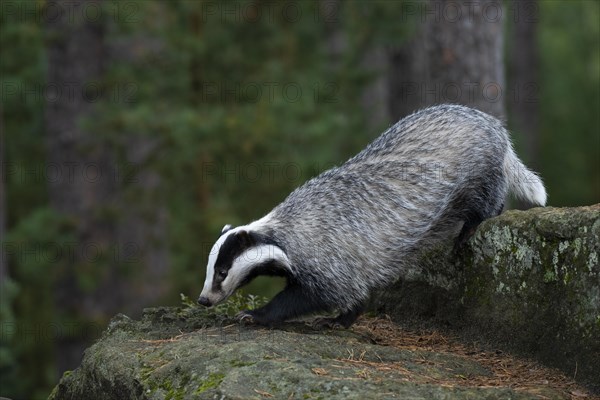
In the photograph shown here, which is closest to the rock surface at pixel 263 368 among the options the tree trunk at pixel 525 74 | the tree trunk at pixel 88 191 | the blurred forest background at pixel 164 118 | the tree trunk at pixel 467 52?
the blurred forest background at pixel 164 118

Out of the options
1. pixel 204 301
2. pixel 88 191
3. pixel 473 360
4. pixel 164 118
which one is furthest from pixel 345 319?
pixel 88 191

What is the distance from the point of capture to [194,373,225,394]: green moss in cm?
495

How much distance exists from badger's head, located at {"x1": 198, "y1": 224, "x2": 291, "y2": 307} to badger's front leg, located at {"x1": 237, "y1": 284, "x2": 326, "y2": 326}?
0.52 feet

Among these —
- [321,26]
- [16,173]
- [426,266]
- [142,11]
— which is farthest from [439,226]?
[321,26]

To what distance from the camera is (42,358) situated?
19969 millimetres

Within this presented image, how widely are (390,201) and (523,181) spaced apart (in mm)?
1311

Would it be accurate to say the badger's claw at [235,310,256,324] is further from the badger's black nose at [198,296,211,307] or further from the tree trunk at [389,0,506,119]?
the tree trunk at [389,0,506,119]

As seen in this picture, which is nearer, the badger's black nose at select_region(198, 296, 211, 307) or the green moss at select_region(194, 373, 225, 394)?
the green moss at select_region(194, 373, 225, 394)

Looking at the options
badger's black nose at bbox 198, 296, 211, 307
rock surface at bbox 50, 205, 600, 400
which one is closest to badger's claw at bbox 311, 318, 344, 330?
rock surface at bbox 50, 205, 600, 400

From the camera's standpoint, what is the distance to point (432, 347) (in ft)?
21.6

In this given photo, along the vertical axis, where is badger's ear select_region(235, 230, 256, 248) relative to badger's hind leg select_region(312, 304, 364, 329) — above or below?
above

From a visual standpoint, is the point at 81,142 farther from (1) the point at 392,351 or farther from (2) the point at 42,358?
(1) the point at 392,351

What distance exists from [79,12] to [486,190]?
8.59 metres

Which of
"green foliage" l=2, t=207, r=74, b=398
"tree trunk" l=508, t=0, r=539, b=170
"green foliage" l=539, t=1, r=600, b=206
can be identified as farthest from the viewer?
"green foliage" l=539, t=1, r=600, b=206
